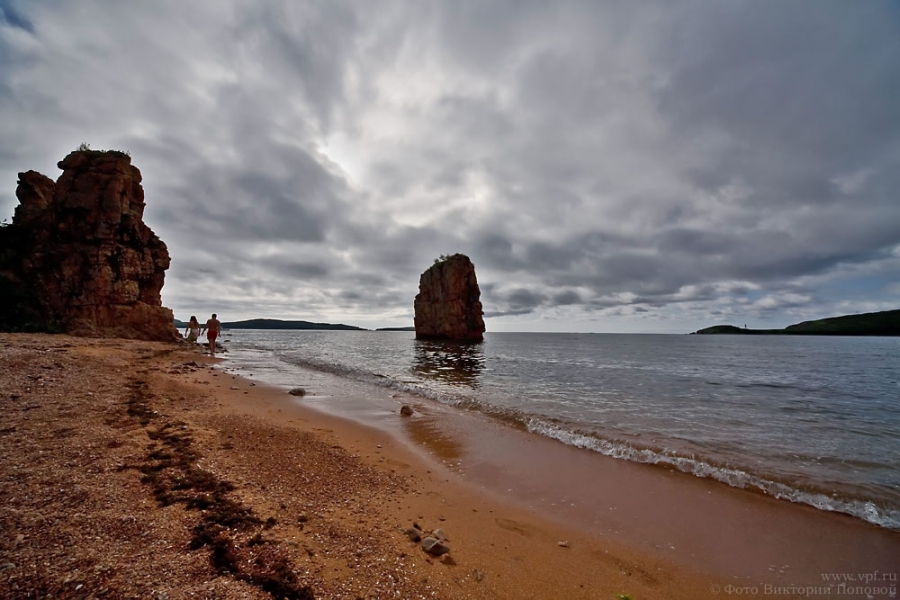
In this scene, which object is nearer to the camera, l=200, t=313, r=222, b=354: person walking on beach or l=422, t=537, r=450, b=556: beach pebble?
l=422, t=537, r=450, b=556: beach pebble

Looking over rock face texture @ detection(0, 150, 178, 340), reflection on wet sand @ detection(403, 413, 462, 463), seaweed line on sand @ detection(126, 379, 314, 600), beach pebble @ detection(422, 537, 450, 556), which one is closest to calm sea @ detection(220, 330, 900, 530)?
reflection on wet sand @ detection(403, 413, 462, 463)

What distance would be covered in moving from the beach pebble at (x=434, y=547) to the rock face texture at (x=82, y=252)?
3149 centimetres

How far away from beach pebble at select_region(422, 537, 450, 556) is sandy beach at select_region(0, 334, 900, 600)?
0.30ft

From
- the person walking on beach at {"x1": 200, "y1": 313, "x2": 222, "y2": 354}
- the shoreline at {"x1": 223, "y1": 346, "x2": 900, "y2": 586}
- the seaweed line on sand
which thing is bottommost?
the shoreline at {"x1": 223, "y1": 346, "x2": 900, "y2": 586}

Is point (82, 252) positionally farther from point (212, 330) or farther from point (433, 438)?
point (433, 438)

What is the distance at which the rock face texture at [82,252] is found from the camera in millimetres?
24234

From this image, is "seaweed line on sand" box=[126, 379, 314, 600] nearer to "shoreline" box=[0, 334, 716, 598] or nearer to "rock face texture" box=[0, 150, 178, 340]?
"shoreline" box=[0, 334, 716, 598]

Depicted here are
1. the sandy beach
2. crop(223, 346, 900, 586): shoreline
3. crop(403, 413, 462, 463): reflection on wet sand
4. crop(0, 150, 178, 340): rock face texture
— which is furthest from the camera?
crop(0, 150, 178, 340): rock face texture

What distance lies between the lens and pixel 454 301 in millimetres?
79062

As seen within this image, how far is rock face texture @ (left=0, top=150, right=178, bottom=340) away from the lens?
24234 millimetres

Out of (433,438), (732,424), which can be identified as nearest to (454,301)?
(732,424)

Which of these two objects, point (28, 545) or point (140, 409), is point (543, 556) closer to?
point (28, 545)

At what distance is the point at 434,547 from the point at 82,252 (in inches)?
1344

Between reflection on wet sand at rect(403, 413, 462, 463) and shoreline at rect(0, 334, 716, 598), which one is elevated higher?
shoreline at rect(0, 334, 716, 598)
